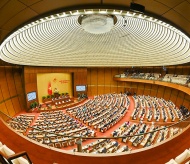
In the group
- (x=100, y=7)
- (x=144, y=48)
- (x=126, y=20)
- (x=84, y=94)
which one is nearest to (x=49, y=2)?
(x=100, y=7)

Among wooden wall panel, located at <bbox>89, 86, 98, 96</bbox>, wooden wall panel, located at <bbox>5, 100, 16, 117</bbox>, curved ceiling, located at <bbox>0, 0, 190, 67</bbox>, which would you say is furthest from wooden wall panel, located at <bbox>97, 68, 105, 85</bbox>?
wooden wall panel, located at <bbox>5, 100, 16, 117</bbox>

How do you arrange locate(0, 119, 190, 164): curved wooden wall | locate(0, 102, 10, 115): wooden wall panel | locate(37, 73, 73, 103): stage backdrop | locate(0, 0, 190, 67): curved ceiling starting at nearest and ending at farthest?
1. locate(0, 119, 190, 164): curved wooden wall
2. locate(0, 0, 190, 67): curved ceiling
3. locate(0, 102, 10, 115): wooden wall panel
4. locate(37, 73, 73, 103): stage backdrop

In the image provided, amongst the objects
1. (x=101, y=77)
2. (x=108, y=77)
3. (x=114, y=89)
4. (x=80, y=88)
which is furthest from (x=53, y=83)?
(x=114, y=89)

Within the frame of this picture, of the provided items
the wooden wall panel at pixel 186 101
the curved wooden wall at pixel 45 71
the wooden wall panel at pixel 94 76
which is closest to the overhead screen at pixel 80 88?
the curved wooden wall at pixel 45 71

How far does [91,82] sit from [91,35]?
1613cm

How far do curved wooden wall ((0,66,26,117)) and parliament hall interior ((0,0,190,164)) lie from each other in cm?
11

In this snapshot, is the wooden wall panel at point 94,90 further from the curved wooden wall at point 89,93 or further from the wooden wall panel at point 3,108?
the wooden wall panel at point 3,108

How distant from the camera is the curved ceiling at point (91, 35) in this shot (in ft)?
12.7

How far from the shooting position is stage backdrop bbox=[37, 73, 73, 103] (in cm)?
2292

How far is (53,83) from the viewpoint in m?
24.7

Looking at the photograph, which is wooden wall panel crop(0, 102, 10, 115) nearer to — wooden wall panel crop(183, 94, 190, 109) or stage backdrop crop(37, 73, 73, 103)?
stage backdrop crop(37, 73, 73, 103)

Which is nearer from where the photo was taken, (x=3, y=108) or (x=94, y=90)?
(x=3, y=108)

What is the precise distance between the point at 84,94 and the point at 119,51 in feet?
40.5

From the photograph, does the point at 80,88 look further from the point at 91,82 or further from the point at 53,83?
the point at 53,83
